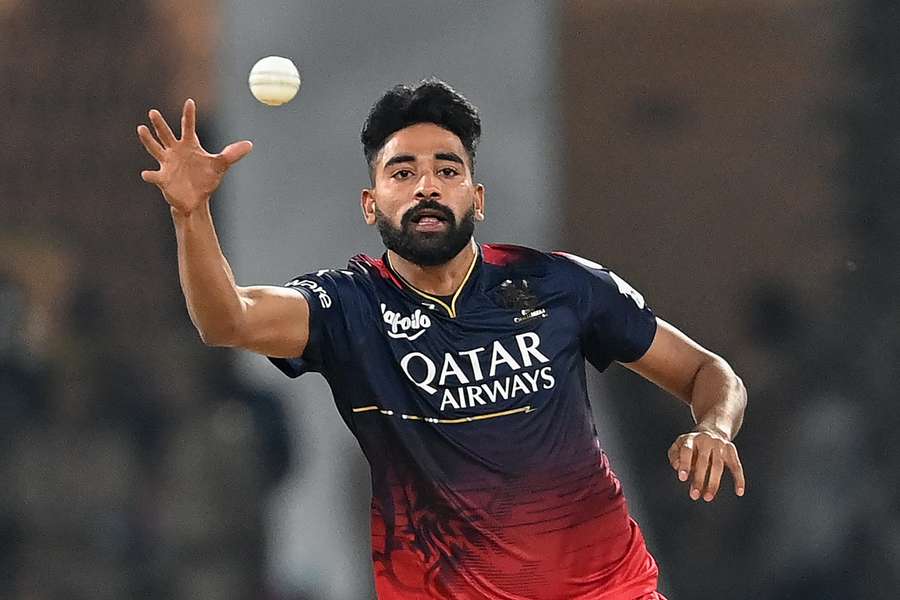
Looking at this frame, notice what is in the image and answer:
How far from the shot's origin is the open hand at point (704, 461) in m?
3.80

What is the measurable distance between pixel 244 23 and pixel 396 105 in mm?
3822

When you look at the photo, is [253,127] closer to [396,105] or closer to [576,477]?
[396,105]

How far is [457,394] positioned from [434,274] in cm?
38

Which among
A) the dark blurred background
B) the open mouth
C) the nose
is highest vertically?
the nose

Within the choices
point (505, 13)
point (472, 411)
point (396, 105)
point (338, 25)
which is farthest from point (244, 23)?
point (472, 411)

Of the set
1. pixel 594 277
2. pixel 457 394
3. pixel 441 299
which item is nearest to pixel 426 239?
pixel 441 299

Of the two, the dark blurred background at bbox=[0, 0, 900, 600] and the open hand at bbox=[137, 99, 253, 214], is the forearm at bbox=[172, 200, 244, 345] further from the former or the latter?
the dark blurred background at bbox=[0, 0, 900, 600]

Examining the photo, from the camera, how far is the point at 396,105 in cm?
428

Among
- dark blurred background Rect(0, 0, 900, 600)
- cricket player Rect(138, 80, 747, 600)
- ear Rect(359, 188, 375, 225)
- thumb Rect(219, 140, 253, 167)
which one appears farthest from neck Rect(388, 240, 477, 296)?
dark blurred background Rect(0, 0, 900, 600)

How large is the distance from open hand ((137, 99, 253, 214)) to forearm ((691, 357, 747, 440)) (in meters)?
1.46

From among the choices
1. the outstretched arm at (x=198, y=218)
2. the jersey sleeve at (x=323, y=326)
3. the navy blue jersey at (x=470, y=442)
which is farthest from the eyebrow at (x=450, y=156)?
the outstretched arm at (x=198, y=218)

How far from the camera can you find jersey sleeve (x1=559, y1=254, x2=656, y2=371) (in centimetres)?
436

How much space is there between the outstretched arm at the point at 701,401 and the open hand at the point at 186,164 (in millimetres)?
1340

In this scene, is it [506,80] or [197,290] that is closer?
[197,290]
